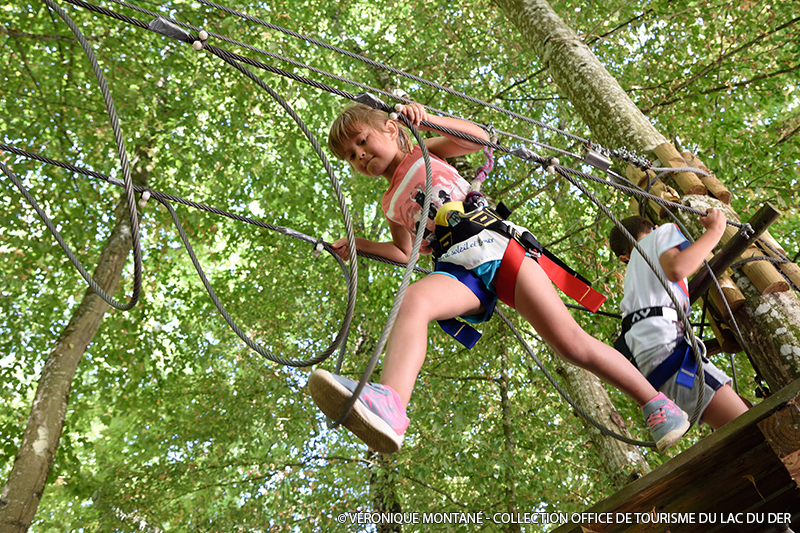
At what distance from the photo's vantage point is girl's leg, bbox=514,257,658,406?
6.36ft

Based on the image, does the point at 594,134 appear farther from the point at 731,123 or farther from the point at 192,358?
the point at 192,358

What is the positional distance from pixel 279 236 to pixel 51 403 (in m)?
2.83

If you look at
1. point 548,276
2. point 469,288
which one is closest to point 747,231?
point 548,276

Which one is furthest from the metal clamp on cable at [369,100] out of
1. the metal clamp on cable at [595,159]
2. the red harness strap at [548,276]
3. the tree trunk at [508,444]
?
the tree trunk at [508,444]

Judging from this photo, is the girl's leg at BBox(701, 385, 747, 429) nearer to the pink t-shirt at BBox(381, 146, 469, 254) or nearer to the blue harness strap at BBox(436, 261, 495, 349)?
the blue harness strap at BBox(436, 261, 495, 349)

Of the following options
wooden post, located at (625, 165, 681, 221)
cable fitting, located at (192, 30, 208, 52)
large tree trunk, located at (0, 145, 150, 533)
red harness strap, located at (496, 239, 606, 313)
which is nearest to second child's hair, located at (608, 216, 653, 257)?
wooden post, located at (625, 165, 681, 221)

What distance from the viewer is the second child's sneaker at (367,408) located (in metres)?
1.39

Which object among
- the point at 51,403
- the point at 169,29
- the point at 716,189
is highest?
the point at 51,403

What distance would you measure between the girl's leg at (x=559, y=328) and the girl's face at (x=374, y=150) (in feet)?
2.32

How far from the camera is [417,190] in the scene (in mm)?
2209

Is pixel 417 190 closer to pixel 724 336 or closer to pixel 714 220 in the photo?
pixel 714 220

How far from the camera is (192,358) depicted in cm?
649

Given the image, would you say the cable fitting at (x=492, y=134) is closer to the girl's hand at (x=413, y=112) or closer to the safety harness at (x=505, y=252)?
the safety harness at (x=505, y=252)

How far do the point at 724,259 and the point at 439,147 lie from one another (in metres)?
1.34
